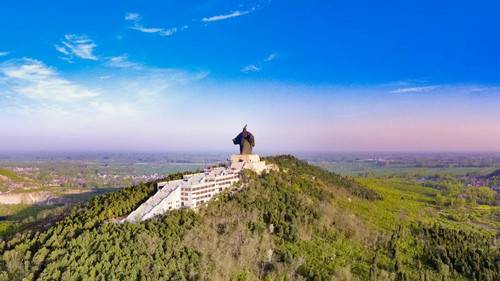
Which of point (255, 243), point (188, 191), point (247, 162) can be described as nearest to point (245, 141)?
point (247, 162)

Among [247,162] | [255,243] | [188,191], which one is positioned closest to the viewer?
[255,243]

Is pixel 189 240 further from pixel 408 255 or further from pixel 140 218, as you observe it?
pixel 408 255

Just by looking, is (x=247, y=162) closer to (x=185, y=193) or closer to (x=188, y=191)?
(x=188, y=191)

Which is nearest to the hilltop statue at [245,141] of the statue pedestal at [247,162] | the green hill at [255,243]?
the statue pedestal at [247,162]

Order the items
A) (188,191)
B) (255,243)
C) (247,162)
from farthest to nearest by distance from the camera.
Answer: (247,162) → (188,191) → (255,243)

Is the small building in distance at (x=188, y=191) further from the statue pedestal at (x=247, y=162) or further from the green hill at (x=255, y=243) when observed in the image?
the green hill at (x=255, y=243)

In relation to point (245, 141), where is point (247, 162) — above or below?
below

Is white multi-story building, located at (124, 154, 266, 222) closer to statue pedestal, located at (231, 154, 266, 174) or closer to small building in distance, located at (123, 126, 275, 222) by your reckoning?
small building in distance, located at (123, 126, 275, 222)

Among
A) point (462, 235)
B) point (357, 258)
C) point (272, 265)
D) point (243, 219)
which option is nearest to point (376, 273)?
point (357, 258)
